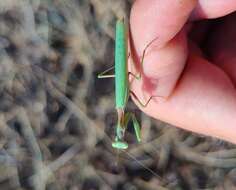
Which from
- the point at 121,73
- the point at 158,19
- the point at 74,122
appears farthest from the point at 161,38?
the point at 74,122

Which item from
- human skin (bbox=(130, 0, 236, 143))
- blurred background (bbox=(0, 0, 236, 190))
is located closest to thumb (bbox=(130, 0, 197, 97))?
human skin (bbox=(130, 0, 236, 143))

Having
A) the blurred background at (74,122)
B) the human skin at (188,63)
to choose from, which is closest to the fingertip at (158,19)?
the human skin at (188,63)

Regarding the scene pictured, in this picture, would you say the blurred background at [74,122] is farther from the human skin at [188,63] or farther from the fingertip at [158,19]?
the fingertip at [158,19]

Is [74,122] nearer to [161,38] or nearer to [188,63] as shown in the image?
[188,63]

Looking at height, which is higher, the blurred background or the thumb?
the thumb

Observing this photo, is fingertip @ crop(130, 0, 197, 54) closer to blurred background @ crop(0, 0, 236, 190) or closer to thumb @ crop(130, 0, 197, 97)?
thumb @ crop(130, 0, 197, 97)

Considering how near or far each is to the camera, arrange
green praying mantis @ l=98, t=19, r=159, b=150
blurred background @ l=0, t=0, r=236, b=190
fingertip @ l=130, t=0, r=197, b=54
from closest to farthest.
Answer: fingertip @ l=130, t=0, r=197, b=54 → green praying mantis @ l=98, t=19, r=159, b=150 → blurred background @ l=0, t=0, r=236, b=190

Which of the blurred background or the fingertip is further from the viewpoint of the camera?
the blurred background
